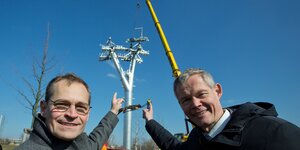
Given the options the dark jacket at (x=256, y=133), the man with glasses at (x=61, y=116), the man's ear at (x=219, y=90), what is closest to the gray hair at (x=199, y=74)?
the man's ear at (x=219, y=90)

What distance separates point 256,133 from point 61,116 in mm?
1503

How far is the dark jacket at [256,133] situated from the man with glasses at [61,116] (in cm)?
112

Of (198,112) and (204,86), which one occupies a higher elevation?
(204,86)

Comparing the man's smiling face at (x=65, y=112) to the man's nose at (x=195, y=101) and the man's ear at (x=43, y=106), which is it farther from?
the man's nose at (x=195, y=101)

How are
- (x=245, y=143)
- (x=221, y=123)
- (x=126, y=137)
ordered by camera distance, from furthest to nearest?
(x=126, y=137) → (x=221, y=123) → (x=245, y=143)

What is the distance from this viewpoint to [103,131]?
2992mm

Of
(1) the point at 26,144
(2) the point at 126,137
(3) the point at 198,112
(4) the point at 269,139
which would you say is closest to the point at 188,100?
(3) the point at 198,112

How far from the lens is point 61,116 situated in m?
2.01

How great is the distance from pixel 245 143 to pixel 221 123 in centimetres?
56

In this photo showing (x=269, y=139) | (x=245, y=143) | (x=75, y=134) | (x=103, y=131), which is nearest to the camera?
(x=269, y=139)

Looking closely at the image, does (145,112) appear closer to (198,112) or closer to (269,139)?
(198,112)

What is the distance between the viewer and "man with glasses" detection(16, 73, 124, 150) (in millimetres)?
2008

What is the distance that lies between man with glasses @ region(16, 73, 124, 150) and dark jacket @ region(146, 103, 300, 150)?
44.1 inches

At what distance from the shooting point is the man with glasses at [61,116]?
6.59 feet
